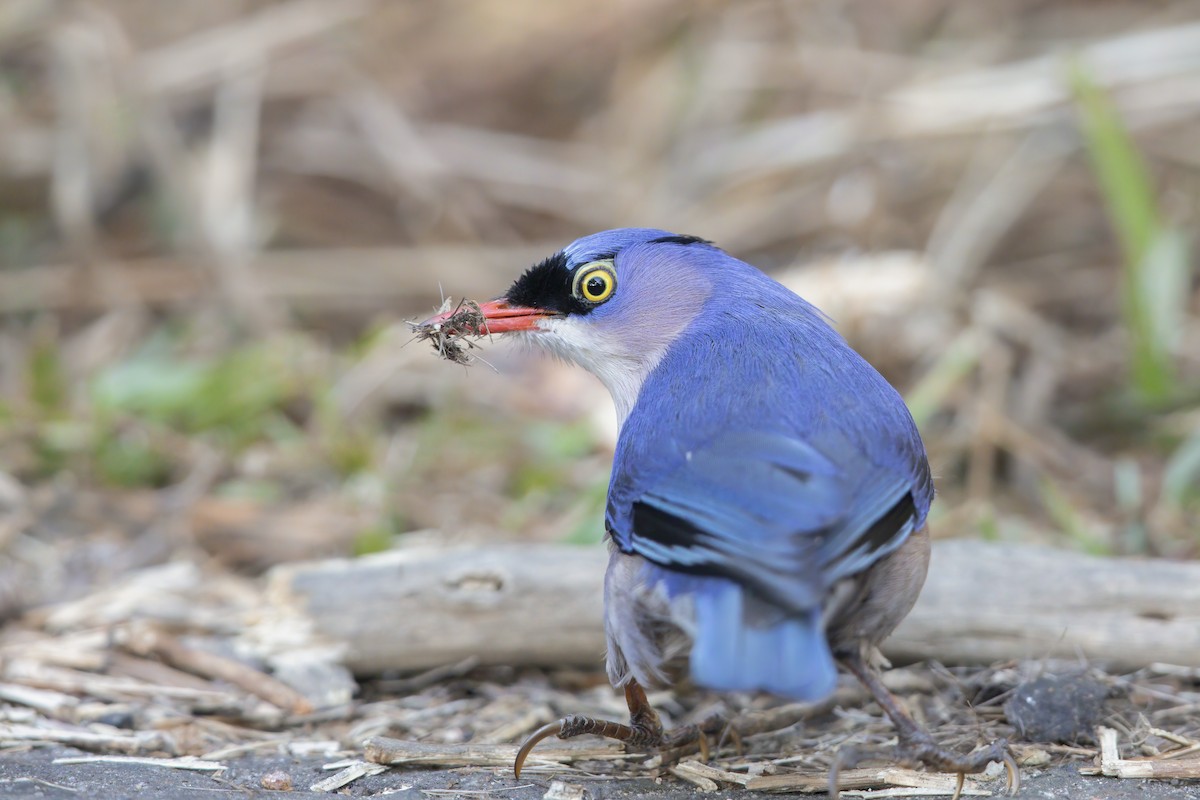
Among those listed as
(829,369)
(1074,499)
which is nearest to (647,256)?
(829,369)

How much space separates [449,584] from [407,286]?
3888 mm

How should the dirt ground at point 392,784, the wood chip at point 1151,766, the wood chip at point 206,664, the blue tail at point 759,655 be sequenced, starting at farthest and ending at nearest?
1. the wood chip at point 206,664
2. the wood chip at point 1151,766
3. the dirt ground at point 392,784
4. the blue tail at point 759,655

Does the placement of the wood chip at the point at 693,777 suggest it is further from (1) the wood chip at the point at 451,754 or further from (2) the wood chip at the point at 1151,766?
(2) the wood chip at the point at 1151,766

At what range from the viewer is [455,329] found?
3.80 m

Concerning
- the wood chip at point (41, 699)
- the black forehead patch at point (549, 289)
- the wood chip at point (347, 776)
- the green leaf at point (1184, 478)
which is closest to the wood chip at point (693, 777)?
the wood chip at point (347, 776)

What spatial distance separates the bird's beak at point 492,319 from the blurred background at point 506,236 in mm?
1213

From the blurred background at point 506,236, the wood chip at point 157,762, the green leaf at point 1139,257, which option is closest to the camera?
the wood chip at point 157,762

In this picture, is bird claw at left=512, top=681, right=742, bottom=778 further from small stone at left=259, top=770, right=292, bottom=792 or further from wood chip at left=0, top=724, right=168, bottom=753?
wood chip at left=0, top=724, right=168, bottom=753

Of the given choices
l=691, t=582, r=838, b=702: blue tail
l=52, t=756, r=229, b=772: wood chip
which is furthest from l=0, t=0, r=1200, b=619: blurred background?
l=691, t=582, r=838, b=702: blue tail

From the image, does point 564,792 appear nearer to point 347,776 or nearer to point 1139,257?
point 347,776

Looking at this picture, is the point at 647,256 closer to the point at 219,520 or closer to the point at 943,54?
the point at 219,520

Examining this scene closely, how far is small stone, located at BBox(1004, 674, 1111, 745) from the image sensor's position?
11.1 feet

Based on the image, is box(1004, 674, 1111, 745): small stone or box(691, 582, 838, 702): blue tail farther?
box(1004, 674, 1111, 745): small stone

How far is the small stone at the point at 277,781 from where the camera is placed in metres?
3.12
